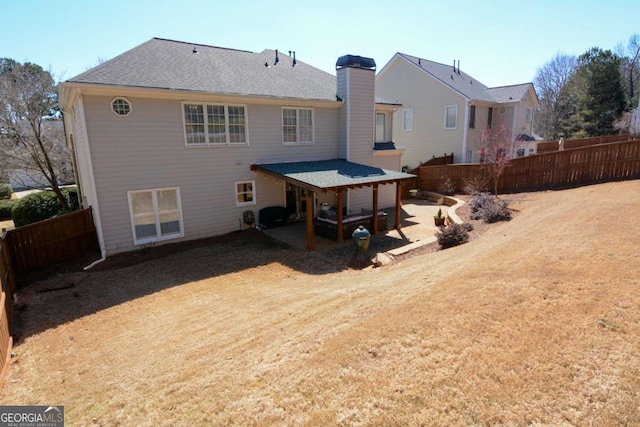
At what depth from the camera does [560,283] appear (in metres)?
5.62

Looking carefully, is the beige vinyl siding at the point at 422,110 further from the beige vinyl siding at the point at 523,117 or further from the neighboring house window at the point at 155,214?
the neighboring house window at the point at 155,214

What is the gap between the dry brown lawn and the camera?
11.6 ft

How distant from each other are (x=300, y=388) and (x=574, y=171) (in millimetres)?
20041

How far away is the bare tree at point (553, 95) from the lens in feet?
173

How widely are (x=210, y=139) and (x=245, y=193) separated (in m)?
2.59

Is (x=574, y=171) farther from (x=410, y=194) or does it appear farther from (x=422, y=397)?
(x=422, y=397)

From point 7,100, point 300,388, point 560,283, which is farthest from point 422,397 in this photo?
point 7,100

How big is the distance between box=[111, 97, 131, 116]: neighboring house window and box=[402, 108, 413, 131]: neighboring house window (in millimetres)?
22812

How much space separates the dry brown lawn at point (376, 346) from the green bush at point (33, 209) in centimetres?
1139

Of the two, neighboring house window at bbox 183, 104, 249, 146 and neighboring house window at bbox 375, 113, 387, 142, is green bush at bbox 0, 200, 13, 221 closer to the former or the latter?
neighboring house window at bbox 183, 104, 249, 146

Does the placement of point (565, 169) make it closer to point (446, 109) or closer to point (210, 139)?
point (446, 109)

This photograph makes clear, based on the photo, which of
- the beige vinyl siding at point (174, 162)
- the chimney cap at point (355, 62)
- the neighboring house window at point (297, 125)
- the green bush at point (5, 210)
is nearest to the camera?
the beige vinyl siding at point (174, 162)

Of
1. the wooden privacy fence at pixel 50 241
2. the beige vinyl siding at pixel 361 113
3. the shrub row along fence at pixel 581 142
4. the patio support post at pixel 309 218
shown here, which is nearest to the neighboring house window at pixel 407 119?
the shrub row along fence at pixel 581 142

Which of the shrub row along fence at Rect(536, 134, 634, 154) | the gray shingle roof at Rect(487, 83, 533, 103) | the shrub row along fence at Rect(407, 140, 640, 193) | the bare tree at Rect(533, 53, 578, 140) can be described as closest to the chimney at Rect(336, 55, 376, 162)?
the shrub row along fence at Rect(407, 140, 640, 193)
